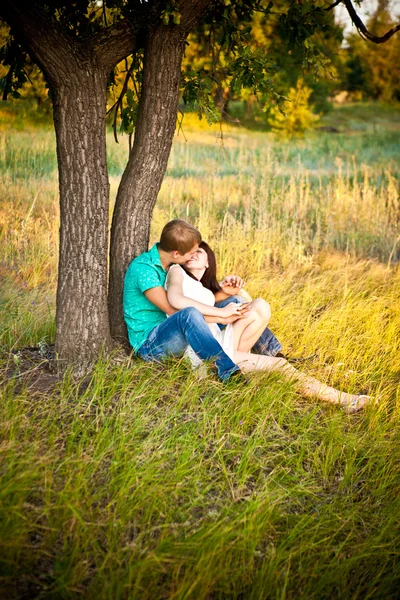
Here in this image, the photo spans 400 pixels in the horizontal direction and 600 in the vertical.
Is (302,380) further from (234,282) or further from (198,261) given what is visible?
(198,261)

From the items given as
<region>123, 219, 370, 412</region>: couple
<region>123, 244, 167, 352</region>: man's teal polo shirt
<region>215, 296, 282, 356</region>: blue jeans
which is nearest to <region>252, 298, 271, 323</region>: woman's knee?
<region>123, 219, 370, 412</region>: couple

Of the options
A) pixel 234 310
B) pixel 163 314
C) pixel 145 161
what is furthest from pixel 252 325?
pixel 145 161

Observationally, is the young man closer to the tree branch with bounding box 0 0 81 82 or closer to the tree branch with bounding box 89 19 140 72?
the tree branch with bounding box 89 19 140 72

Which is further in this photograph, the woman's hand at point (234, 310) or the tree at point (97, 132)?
the woman's hand at point (234, 310)

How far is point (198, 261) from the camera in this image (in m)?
4.04

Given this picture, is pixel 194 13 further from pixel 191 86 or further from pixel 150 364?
pixel 150 364

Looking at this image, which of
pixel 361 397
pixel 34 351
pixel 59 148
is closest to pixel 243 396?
pixel 361 397

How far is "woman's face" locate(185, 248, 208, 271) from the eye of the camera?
4035 millimetres

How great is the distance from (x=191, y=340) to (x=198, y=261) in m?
0.70

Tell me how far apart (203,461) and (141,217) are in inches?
64.0

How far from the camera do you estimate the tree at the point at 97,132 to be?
3.37m

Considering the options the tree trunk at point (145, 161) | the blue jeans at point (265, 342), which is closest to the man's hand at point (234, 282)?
the blue jeans at point (265, 342)

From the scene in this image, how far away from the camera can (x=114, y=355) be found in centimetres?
371

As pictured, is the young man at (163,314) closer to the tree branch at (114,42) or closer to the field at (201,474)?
the field at (201,474)
